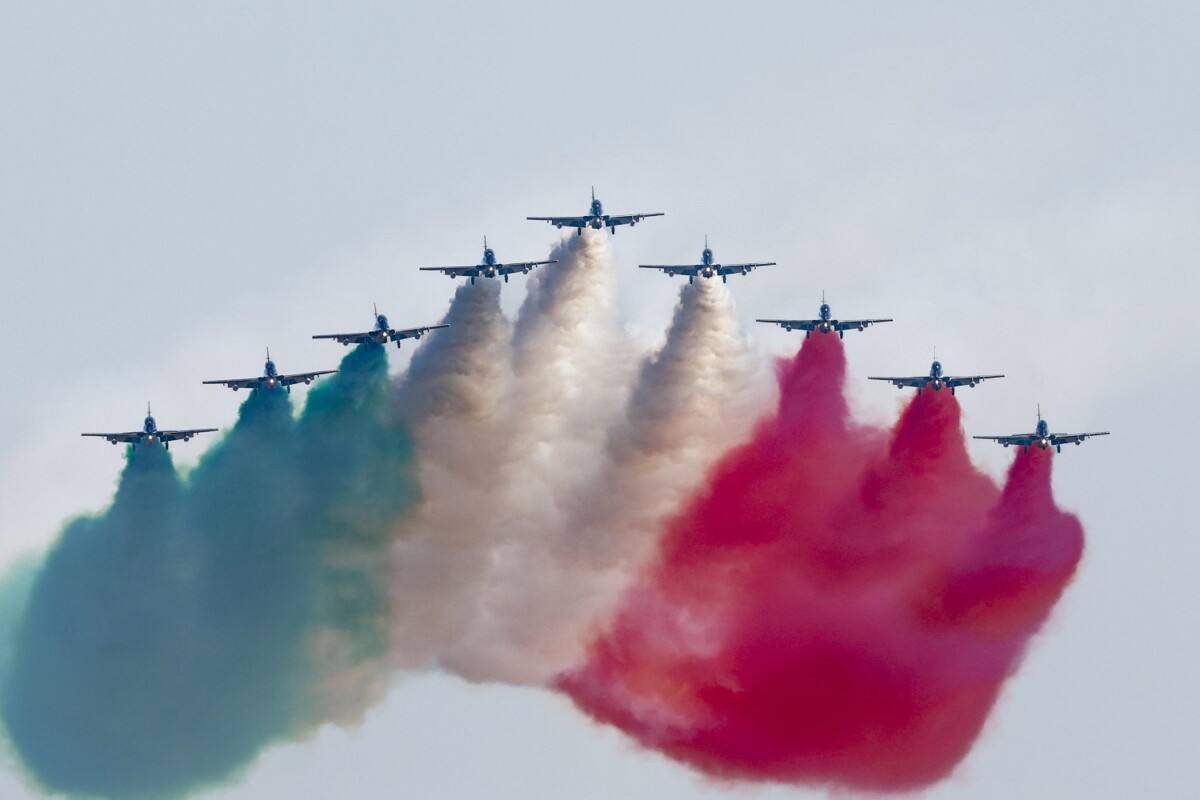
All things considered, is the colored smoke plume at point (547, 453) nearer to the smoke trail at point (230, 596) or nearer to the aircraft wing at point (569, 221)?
the aircraft wing at point (569, 221)

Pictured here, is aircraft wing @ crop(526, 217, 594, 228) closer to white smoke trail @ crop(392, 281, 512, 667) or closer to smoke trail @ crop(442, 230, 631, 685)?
smoke trail @ crop(442, 230, 631, 685)

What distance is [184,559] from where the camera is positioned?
116 m

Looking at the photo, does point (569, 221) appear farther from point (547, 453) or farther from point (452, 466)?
point (452, 466)

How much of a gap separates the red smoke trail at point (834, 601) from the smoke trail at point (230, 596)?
34.6 ft

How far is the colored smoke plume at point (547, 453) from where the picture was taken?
115m

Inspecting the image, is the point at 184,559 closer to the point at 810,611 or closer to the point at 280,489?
the point at 280,489

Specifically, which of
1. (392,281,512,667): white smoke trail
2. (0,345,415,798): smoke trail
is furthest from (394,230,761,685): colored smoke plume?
(0,345,415,798): smoke trail

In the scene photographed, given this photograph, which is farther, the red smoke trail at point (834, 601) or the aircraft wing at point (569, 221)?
the aircraft wing at point (569, 221)

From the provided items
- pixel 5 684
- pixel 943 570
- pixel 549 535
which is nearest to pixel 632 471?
pixel 549 535

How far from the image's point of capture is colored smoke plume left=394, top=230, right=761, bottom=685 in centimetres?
11512

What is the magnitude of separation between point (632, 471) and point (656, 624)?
627 centimetres

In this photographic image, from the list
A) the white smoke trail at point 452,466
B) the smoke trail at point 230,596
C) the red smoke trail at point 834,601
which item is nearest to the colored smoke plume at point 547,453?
the white smoke trail at point 452,466

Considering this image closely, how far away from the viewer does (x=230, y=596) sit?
11581 cm

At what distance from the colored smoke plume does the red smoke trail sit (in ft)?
5.95
